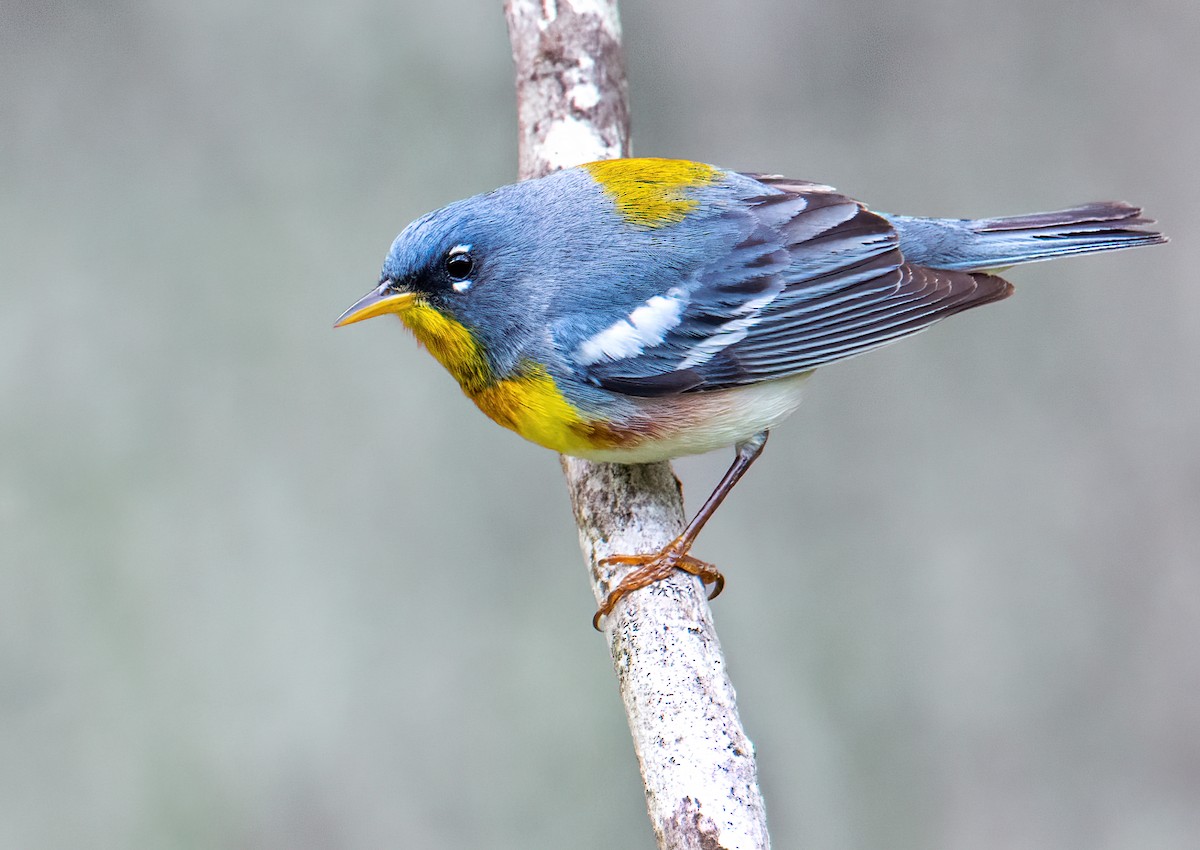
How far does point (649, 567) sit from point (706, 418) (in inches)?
16.3

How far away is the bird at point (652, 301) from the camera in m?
2.73

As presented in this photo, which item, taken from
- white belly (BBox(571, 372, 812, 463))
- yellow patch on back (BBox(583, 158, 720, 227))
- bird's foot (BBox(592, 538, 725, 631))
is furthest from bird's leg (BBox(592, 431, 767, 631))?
yellow patch on back (BBox(583, 158, 720, 227))

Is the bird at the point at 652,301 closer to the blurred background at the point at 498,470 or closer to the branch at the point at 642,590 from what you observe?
the branch at the point at 642,590

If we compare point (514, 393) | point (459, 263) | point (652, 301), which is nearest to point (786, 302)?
point (652, 301)

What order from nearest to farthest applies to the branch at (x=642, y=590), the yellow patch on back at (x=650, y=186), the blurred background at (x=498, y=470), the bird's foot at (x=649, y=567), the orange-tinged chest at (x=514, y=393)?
1. the branch at (x=642, y=590)
2. the bird's foot at (x=649, y=567)
3. the orange-tinged chest at (x=514, y=393)
4. the yellow patch on back at (x=650, y=186)
5. the blurred background at (x=498, y=470)

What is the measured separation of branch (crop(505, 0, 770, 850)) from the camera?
2.04 meters

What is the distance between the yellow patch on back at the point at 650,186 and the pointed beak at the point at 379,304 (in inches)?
23.7

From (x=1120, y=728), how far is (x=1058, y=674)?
12.4 inches

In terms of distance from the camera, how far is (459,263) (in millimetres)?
2783

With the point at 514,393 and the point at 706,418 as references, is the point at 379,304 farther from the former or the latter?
the point at 706,418

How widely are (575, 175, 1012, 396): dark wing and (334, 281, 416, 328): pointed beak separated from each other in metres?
0.47

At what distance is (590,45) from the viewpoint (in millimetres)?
3357

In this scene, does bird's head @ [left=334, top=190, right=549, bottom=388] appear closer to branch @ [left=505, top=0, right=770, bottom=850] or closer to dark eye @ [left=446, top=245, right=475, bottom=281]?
dark eye @ [left=446, top=245, right=475, bottom=281]

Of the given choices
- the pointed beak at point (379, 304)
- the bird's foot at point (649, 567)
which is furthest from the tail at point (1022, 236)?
the pointed beak at point (379, 304)
